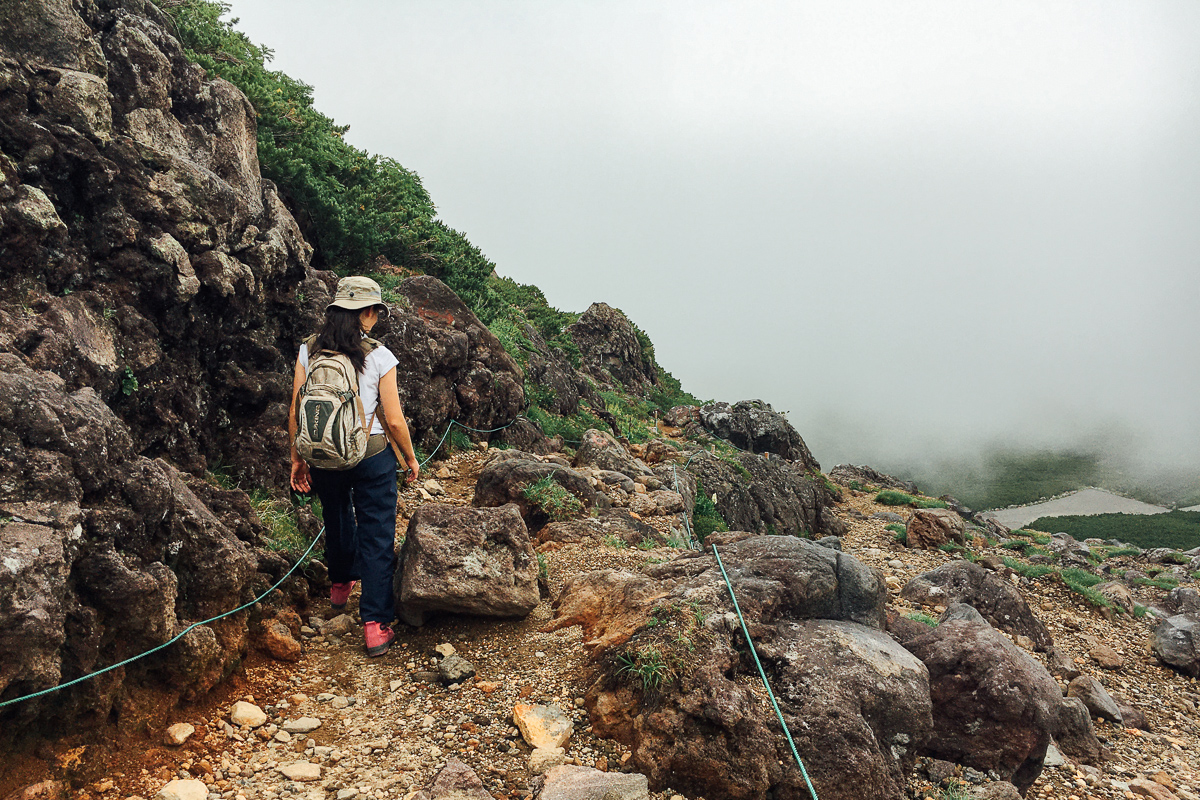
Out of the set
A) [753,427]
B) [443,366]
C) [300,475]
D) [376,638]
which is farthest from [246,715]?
[753,427]

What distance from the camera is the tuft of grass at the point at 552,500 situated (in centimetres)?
716

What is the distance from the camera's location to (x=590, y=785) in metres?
3.13

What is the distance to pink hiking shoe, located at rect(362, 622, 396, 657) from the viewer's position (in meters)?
4.39

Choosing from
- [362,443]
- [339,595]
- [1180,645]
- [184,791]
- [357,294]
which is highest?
[357,294]

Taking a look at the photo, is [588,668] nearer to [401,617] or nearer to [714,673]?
[714,673]

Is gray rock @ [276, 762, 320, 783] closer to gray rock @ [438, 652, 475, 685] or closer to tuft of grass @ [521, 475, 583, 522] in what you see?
gray rock @ [438, 652, 475, 685]

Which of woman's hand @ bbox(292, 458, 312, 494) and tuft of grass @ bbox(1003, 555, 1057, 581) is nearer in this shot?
woman's hand @ bbox(292, 458, 312, 494)

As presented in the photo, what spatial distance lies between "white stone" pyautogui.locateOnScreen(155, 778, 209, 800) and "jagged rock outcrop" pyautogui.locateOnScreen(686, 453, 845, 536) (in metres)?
10.7

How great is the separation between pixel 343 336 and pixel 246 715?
7.44 feet

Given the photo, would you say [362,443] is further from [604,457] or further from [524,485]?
[604,457]

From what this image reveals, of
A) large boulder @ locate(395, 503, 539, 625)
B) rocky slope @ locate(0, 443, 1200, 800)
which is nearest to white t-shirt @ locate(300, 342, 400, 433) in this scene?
large boulder @ locate(395, 503, 539, 625)

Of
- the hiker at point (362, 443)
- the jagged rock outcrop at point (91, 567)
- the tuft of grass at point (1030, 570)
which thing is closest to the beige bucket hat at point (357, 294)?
the hiker at point (362, 443)

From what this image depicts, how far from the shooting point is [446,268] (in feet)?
42.0

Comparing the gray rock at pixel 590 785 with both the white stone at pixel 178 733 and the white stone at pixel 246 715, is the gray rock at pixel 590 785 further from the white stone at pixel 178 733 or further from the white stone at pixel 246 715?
the white stone at pixel 178 733
